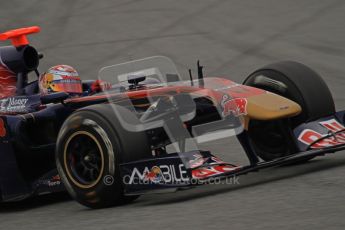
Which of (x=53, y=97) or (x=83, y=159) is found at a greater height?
(x=53, y=97)

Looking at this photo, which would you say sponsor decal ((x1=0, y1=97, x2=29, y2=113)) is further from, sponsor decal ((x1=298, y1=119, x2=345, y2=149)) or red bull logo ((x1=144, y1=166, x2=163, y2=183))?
sponsor decal ((x1=298, y1=119, x2=345, y2=149))

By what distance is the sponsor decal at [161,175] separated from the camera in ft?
23.3

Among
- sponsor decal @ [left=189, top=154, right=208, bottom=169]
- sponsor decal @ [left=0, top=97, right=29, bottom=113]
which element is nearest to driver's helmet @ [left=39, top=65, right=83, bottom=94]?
sponsor decal @ [left=0, top=97, right=29, bottom=113]

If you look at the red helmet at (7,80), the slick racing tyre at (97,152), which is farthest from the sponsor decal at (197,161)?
the red helmet at (7,80)

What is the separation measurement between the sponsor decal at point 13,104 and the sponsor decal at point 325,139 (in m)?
2.62

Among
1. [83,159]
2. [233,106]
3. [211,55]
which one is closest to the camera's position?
[83,159]

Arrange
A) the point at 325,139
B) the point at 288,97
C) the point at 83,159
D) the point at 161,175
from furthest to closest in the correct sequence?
the point at 288,97 < the point at 325,139 < the point at 83,159 < the point at 161,175

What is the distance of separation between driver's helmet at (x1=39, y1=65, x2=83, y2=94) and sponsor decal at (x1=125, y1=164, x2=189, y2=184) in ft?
6.46

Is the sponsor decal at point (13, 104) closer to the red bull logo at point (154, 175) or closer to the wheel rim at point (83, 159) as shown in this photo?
the wheel rim at point (83, 159)

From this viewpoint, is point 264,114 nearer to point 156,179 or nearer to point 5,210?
point 156,179

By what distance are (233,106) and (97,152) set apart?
1.23 meters

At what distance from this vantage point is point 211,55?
649 inches

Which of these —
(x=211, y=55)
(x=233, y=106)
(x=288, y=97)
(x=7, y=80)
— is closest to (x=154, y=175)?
(x=233, y=106)

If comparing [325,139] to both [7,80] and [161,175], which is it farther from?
[7,80]
